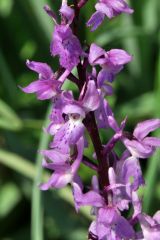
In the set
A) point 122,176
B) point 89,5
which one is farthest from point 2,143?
point 122,176

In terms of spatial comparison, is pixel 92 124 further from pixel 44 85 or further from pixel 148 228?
pixel 148 228

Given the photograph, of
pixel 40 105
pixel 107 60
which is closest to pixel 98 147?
pixel 107 60

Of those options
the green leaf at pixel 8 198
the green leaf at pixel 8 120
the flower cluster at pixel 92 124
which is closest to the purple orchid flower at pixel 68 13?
the flower cluster at pixel 92 124

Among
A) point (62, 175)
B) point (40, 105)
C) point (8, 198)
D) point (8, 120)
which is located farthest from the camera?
point (40, 105)

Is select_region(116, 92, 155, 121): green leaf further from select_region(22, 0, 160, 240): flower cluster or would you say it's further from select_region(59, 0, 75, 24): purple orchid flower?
select_region(59, 0, 75, 24): purple orchid flower

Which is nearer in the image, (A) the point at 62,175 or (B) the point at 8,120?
(A) the point at 62,175

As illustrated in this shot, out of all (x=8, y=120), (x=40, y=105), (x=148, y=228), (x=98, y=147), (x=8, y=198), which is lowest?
(x=148, y=228)
